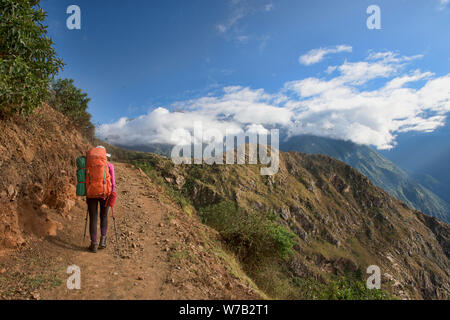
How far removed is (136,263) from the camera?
6.11 meters

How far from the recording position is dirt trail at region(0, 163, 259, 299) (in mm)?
4965

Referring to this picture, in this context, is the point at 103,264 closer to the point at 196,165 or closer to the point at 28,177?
the point at 28,177

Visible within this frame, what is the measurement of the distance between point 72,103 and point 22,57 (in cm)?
1174

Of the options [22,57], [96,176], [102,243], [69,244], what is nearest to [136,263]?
[102,243]

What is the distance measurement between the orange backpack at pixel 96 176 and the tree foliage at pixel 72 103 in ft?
38.0

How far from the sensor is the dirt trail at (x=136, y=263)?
16.3ft

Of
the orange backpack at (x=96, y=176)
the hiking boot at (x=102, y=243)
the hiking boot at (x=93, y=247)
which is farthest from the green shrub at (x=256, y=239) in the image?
the orange backpack at (x=96, y=176)

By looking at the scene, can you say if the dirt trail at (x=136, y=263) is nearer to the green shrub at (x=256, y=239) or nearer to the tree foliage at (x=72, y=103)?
the green shrub at (x=256, y=239)

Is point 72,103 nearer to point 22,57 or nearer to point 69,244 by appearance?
point 22,57

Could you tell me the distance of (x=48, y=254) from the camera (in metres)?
5.84

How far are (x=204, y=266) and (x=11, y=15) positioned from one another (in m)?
8.12

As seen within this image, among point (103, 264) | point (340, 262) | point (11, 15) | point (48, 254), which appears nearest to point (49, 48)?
point (11, 15)

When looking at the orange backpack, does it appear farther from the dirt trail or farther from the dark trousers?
the dirt trail

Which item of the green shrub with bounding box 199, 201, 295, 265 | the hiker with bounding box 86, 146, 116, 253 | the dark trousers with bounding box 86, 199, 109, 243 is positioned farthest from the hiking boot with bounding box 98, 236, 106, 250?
the green shrub with bounding box 199, 201, 295, 265
